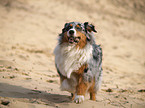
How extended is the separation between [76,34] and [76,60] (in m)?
0.54

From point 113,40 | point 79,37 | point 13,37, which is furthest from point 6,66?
point 113,40

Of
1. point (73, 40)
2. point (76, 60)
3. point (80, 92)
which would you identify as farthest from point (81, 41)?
point (80, 92)

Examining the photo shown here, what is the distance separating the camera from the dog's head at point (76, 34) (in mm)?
3817

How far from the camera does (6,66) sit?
19.9 feet

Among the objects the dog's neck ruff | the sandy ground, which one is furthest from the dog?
the sandy ground

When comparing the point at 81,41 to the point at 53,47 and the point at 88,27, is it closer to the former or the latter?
the point at 88,27

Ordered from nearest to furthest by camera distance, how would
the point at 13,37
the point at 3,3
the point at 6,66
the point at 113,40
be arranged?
the point at 6,66, the point at 13,37, the point at 113,40, the point at 3,3

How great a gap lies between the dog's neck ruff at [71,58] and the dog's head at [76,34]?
10 centimetres

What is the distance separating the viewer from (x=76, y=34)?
3814mm

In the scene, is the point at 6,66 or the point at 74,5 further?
the point at 74,5

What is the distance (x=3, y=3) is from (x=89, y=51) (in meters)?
16.3

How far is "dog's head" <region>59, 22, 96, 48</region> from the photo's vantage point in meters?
3.82

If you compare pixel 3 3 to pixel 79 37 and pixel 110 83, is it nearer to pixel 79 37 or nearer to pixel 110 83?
pixel 110 83

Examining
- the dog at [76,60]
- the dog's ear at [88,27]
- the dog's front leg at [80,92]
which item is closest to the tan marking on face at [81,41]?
the dog at [76,60]
